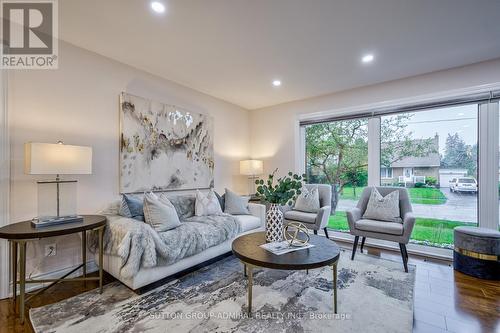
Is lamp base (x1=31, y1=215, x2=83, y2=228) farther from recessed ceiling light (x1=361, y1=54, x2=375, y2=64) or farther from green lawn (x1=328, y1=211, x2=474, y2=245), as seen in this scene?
green lawn (x1=328, y1=211, x2=474, y2=245)

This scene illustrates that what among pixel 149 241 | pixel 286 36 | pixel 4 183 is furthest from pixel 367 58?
pixel 4 183

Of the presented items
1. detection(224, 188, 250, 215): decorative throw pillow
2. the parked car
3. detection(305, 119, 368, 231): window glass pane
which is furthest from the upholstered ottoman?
detection(224, 188, 250, 215): decorative throw pillow

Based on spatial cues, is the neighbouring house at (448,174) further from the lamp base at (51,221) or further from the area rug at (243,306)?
the lamp base at (51,221)

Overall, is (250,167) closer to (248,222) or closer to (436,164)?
(248,222)

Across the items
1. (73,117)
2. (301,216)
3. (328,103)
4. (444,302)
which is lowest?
(444,302)

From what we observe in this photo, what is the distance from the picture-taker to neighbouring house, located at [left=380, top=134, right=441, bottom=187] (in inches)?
137

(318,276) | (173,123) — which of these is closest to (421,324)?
(318,276)

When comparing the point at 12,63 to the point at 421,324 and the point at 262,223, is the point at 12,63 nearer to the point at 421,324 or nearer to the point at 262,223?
the point at 262,223

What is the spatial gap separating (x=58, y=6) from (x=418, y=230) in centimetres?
493

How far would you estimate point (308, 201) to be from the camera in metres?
3.92

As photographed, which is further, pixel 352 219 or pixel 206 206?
pixel 206 206

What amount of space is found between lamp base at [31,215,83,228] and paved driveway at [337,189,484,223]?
434cm

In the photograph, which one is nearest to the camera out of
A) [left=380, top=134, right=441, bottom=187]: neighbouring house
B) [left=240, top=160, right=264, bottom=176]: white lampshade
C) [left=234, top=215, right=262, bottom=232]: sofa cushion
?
[left=234, top=215, right=262, bottom=232]: sofa cushion

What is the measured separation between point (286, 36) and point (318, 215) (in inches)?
94.2
